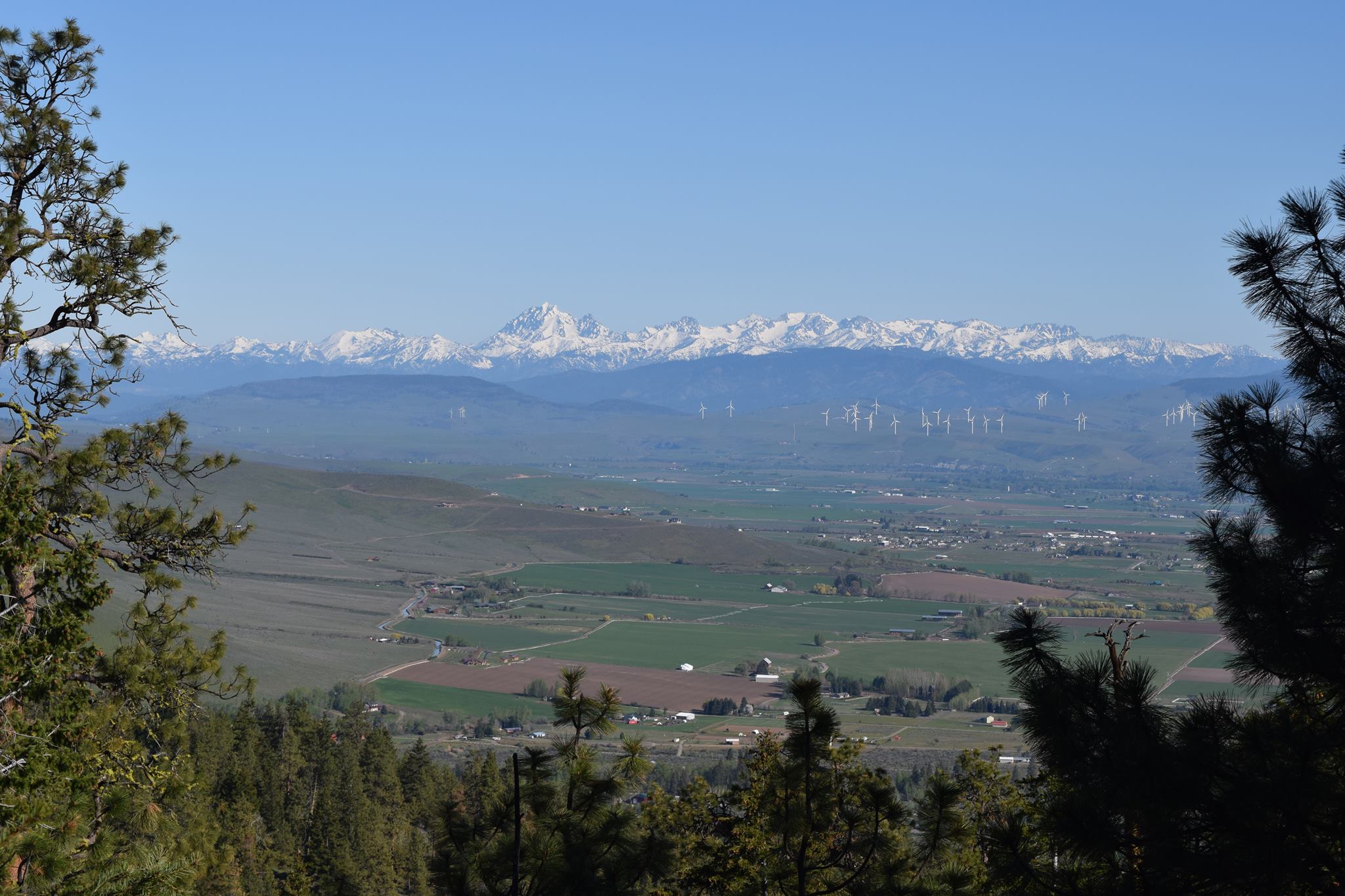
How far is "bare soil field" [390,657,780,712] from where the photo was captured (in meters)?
80.4

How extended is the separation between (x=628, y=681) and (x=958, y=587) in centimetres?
6111

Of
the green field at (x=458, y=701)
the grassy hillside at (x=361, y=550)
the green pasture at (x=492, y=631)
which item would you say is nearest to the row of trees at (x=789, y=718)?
the green field at (x=458, y=701)

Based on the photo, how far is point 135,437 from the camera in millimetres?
11688

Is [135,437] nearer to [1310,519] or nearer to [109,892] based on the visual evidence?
[109,892]

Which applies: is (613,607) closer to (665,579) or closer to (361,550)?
(665,579)

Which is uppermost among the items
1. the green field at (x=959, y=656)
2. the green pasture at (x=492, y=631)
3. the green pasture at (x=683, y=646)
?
the green field at (x=959, y=656)

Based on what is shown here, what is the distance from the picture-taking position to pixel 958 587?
135 meters

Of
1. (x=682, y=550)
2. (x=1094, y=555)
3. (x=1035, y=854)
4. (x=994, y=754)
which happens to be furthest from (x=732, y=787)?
(x=1094, y=555)

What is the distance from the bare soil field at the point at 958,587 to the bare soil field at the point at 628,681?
4467 centimetres

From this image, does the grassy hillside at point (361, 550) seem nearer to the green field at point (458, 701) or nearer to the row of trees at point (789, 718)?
the green field at point (458, 701)

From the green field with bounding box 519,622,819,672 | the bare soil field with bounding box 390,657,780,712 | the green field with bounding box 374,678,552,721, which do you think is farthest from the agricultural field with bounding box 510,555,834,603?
the green field with bounding box 374,678,552,721

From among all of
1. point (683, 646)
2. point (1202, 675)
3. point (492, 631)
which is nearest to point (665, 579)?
point (492, 631)

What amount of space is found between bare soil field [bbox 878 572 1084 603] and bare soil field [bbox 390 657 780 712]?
1759 inches

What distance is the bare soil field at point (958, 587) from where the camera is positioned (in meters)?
127
